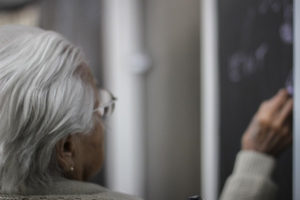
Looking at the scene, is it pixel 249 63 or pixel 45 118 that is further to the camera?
pixel 249 63

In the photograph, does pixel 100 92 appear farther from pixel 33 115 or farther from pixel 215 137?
pixel 215 137

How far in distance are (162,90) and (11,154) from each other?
3.05 ft

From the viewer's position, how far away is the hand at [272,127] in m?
1.54

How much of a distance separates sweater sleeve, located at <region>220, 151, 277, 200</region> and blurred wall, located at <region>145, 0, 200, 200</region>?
24 cm

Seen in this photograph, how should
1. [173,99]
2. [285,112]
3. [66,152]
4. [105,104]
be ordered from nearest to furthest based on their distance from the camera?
[66,152]
[105,104]
[285,112]
[173,99]

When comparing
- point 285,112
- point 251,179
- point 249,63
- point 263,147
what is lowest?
point 251,179

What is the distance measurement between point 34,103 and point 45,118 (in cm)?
5

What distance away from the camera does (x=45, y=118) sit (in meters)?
1.11

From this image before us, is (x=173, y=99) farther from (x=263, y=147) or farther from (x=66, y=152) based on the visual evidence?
(x=66, y=152)

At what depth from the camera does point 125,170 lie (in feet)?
6.87

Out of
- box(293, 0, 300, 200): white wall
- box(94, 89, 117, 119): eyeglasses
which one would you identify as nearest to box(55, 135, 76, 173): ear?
box(94, 89, 117, 119): eyeglasses

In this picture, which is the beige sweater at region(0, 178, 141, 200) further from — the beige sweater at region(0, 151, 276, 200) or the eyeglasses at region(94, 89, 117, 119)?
Answer: the beige sweater at region(0, 151, 276, 200)

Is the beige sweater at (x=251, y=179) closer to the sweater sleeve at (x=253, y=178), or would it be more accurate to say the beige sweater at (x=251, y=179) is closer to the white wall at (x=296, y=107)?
the sweater sleeve at (x=253, y=178)

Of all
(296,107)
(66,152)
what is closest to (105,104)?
(66,152)
